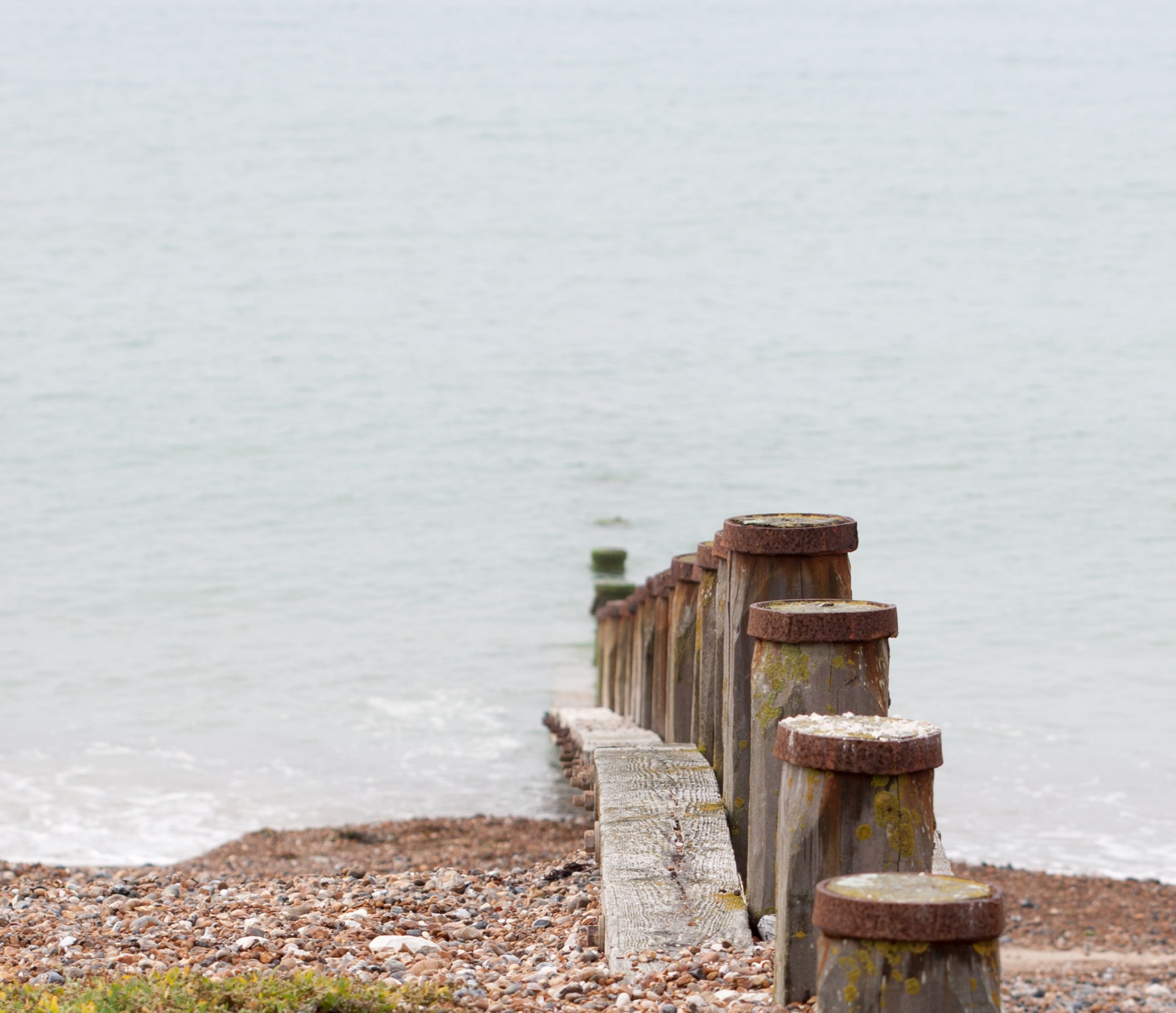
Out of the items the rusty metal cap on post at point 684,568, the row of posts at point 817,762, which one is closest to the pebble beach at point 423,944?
the row of posts at point 817,762

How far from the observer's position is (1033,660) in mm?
19250

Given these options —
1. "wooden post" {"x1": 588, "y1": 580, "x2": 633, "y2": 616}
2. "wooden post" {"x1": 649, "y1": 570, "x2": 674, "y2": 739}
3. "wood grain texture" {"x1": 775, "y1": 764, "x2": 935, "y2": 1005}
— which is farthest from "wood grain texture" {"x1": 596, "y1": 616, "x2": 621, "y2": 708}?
"wood grain texture" {"x1": 775, "y1": 764, "x2": 935, "y2": 1005}

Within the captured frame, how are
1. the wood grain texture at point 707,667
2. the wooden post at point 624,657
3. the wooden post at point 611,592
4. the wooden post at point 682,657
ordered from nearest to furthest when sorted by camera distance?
the wood grain texture at point 707,667 < the wooden post at point 682,657 < the wooden post at point 624,657 < the wooden post at point 611,592

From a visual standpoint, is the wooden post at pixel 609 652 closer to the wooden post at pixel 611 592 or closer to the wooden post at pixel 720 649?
the wooden post at pixel 611 592

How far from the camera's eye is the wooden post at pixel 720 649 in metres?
4.14

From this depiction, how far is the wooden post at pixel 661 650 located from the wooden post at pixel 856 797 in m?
3.23

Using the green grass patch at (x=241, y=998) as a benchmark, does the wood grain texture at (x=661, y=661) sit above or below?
above

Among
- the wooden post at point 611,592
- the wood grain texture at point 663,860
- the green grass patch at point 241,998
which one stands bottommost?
the green grass patch at point 241,998

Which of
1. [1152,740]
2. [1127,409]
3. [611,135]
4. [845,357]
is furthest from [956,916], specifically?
[611,135]

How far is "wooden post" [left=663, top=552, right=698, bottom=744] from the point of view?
5.62 meters

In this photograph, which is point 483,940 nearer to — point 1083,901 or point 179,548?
point 1083,901

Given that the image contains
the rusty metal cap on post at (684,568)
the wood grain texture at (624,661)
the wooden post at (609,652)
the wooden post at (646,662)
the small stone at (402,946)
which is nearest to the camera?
the small stone at (402,946)

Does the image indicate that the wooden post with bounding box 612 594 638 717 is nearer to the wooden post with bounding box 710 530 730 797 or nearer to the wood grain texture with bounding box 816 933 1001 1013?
the wooden post with bounding box 710 530 730 797

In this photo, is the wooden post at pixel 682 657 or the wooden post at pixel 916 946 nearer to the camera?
the wooden post at pixel 916 946
